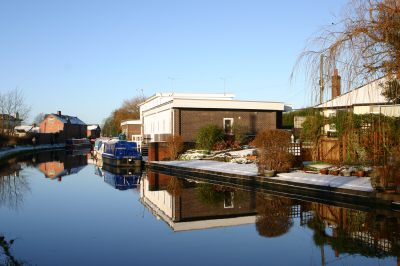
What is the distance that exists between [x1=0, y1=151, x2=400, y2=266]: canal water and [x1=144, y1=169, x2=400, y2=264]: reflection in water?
2cm

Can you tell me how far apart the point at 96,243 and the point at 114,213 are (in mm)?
3549

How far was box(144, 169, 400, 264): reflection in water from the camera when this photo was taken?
26.4ft

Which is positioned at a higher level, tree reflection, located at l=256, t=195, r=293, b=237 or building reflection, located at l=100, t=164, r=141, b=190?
tree reflection, located at l=256, t=195, r=293, b=237

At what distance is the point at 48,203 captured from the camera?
1399 centimetres

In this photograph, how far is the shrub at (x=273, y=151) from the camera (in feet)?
52.3

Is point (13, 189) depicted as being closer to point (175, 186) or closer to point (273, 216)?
point (175, 186)

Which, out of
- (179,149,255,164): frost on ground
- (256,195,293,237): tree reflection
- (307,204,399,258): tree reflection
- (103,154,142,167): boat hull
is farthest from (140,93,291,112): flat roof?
(307,204,399,258): tree reflection

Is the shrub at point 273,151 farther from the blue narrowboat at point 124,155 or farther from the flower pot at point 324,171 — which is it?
the blue narrowboat at point 124,155

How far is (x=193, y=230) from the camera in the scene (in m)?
9.52

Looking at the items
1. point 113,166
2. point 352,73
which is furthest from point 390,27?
point 113,166

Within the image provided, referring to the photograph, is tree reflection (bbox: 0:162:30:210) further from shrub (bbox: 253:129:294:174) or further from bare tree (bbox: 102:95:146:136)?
bare tree (bbox: 102:95:146:136)

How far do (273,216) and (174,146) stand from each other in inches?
647

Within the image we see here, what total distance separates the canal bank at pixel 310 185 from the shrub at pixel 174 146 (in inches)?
274

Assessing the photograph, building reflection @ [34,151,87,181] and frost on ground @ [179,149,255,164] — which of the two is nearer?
frost on ground @ [179,149,255,164]
